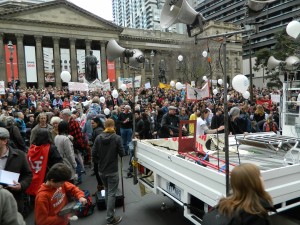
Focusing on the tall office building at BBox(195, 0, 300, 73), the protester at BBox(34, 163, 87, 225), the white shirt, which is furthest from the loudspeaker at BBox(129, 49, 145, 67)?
the tall office building at BBox(195, 0, 300, 73)

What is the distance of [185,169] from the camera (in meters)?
3.73

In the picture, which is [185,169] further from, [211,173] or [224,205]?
[224,205]

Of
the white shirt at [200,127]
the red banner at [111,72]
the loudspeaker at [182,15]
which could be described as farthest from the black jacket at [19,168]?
the red banner at [111,72]

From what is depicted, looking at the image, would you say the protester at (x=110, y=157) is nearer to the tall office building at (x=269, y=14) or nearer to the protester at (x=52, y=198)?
the protester at (x=52, y=198)

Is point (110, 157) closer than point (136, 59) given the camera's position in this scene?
Yes

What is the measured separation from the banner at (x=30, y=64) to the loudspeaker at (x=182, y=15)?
4922cm

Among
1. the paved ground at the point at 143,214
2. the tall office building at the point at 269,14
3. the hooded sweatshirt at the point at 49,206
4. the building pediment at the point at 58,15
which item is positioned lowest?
the paved ground at the point at 143,214

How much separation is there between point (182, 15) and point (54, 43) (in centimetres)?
5387

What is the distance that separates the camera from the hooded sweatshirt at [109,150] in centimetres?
498

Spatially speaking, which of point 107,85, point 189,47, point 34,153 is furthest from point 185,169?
point 189,47

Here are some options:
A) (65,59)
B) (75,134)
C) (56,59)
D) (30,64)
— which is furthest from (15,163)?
(65,59)

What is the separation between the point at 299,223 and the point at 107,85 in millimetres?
13134

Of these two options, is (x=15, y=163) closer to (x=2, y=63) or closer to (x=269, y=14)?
(x=2, y=63)

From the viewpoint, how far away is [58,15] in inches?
2078
